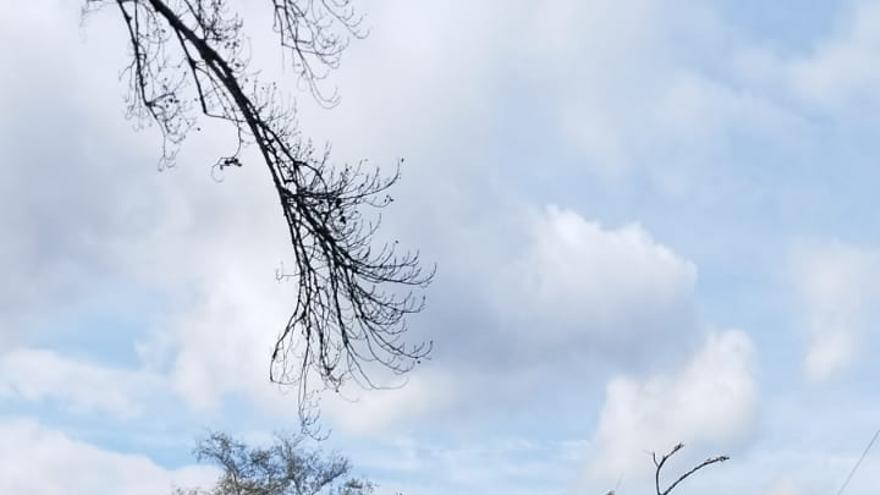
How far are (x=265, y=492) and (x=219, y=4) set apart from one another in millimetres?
33017

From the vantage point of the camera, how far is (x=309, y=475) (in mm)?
40562

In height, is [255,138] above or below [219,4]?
below

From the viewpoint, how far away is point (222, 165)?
314 inches

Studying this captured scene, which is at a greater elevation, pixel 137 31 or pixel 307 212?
pixel 137 31

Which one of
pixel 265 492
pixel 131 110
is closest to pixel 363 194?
pixel 131 110

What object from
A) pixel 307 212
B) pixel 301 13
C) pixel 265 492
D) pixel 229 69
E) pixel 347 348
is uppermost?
pixel 265 492

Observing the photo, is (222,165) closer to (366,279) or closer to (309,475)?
(366,279)

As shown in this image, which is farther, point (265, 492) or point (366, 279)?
point (265, 492)

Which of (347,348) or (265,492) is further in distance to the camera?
(265,492)

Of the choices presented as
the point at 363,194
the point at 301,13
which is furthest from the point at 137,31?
the point at 363,194

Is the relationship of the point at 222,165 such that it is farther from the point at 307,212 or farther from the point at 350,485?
the point at 350,485

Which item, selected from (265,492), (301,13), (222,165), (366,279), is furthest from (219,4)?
(265,492)

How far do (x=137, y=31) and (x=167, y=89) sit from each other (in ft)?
1.23

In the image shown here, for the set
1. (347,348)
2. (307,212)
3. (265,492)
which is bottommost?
(347,348)
